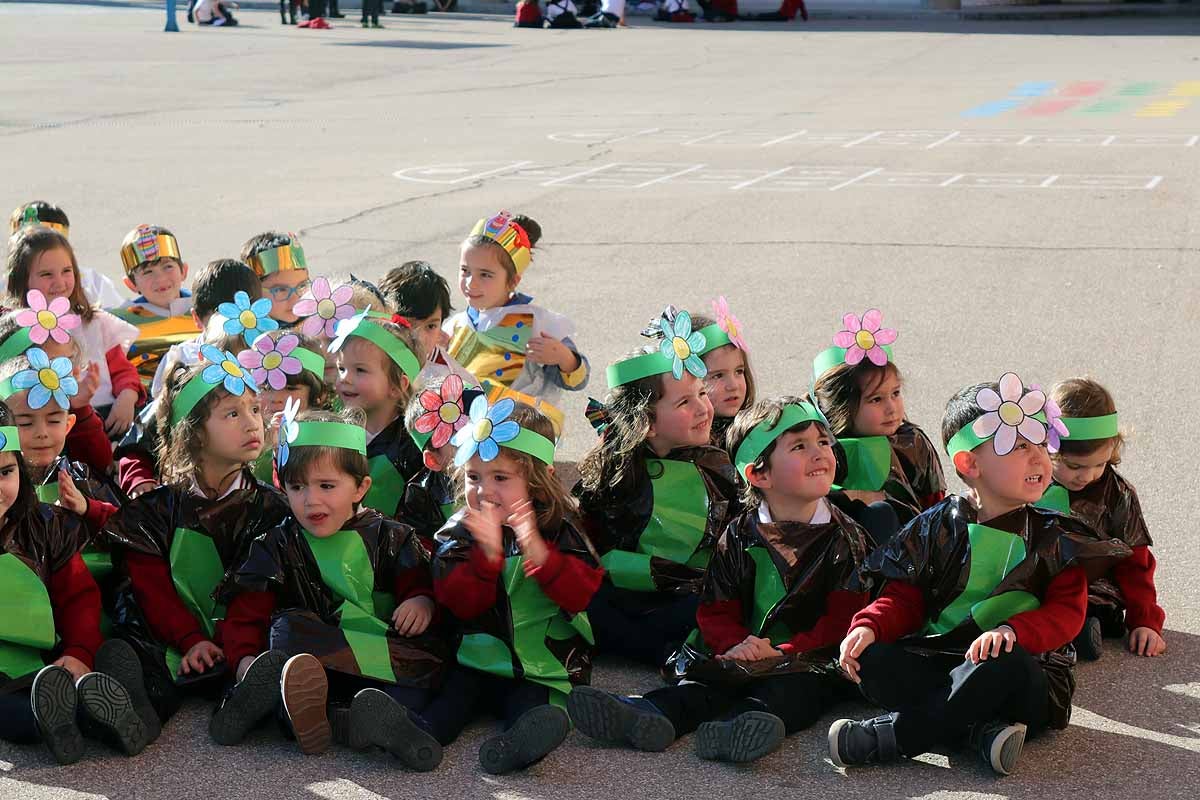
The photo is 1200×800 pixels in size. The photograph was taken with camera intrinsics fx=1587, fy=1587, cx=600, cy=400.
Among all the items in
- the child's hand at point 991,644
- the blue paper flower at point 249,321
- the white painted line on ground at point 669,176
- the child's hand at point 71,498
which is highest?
the blue paper flower at point 249,321

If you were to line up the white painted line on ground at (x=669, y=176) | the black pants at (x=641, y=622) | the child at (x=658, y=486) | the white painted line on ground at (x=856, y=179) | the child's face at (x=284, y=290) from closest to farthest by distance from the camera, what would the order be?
the black pants at (x=641, y=622), the child at (x=658, y=486), the child's face at (x=284, y=290), the white painted line on ground at (x=856, y=179), the white painted line on ground at (x=669, y=176)

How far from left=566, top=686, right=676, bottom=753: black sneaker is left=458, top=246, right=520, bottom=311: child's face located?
260cm

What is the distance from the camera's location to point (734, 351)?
5551 mm

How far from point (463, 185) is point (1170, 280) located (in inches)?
275

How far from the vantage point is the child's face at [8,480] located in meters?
4.36

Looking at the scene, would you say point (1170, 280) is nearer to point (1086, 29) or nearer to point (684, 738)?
point (684, 738)

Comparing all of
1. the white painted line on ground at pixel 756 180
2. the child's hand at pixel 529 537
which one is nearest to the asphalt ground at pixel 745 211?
the white painted line on ground at pixel 756 180

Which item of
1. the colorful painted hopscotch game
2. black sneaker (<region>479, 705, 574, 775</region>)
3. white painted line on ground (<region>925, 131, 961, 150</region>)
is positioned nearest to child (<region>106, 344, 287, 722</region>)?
black sneaker (<region>479, 705, 574, 775</region>)

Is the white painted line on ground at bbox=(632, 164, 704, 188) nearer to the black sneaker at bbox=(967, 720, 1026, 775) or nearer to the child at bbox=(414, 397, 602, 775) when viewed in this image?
the child at bbox=(414, 397, 602, 775)

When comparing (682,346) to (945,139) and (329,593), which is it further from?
(945,139)

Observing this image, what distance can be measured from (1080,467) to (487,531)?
183 cm

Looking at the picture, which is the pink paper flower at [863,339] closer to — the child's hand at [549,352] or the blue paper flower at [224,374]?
the child's hand at [549,352]

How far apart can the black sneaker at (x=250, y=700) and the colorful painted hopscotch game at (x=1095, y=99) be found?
17.2m

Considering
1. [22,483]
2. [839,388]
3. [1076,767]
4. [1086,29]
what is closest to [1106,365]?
[839,388]
